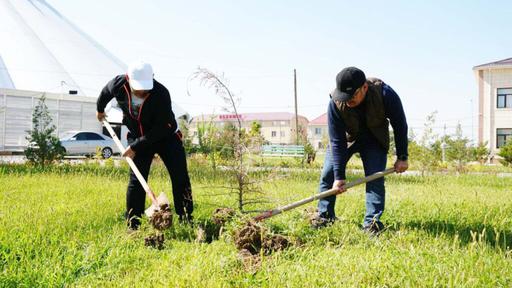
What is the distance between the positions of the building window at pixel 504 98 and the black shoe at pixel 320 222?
25.6 m

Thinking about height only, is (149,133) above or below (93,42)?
below

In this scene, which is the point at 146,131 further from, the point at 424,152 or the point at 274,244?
the point at 424,152

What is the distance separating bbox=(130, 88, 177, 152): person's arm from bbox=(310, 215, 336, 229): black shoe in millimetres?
1428

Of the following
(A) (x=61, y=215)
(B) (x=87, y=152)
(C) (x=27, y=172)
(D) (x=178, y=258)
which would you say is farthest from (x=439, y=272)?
(B) (x=87, y=152)

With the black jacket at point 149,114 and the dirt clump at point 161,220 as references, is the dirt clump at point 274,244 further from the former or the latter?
the black jacket at point 149,114

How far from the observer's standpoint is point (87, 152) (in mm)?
18750

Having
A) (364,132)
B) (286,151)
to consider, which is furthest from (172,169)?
(286,151)

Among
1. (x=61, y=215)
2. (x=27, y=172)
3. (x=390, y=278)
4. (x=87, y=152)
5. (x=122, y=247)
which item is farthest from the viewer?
(x=87, y=152)

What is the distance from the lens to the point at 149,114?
3.91m

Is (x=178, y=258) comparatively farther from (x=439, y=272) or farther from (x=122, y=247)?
(x=439, y=272)

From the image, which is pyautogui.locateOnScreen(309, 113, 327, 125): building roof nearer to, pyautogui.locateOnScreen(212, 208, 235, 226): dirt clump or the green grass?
the green grass

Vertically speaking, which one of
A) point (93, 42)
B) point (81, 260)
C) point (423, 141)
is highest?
point (93, 42)

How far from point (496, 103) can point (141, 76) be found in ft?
86.5

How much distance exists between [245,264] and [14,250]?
1530 millimetres
